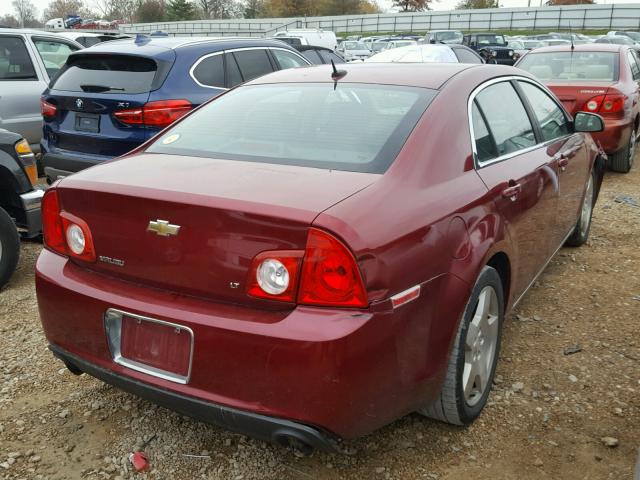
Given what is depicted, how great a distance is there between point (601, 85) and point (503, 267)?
5238mm

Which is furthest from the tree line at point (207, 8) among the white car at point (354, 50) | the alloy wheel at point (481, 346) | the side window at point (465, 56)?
the alloy wheel at point (481, 346)

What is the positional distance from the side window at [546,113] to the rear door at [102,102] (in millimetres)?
3175

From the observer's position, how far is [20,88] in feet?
24.4

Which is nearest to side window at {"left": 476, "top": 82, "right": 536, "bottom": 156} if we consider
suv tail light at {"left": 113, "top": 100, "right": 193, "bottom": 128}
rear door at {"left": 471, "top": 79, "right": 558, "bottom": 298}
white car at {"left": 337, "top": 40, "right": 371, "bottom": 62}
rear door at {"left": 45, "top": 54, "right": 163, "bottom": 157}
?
rear door at {"left": 471, "top": 79, "right": 558, "bottom": 298}

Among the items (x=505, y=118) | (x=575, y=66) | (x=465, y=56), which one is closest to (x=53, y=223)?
(x=505, y=118)

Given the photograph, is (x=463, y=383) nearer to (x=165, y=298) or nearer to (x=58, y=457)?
(x=165, y=298)

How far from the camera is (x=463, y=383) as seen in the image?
2.68 m

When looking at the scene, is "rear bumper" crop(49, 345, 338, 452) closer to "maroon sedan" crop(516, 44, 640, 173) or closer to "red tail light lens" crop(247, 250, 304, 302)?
"red tail light lens" crop(247, 250, 304, 302)

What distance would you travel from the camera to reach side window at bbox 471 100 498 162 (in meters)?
2.86

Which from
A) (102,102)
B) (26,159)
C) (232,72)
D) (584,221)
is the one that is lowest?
(584,221)

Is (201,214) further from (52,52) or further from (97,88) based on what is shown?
(52,52)

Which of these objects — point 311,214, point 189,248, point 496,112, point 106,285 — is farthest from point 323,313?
point 496,112

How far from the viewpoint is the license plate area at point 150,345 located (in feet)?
7.30

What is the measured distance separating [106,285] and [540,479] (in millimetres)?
1881
